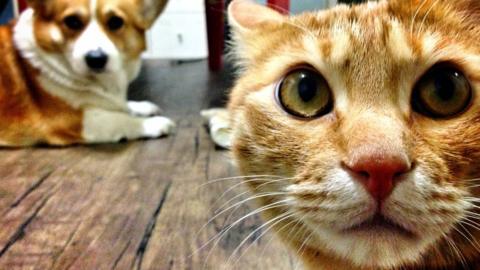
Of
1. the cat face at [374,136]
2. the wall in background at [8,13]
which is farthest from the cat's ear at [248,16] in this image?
the wall in background at [8,13]

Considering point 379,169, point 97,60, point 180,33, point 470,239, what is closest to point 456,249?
point 470,239

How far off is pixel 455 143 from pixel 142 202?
3.57 ft

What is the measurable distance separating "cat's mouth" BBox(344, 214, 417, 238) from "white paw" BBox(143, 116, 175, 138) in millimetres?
1799

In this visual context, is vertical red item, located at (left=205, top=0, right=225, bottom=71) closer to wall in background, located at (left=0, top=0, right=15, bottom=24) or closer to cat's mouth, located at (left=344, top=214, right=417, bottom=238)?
wall in background, located at (left=0, top=0, right=15, bottom=24)

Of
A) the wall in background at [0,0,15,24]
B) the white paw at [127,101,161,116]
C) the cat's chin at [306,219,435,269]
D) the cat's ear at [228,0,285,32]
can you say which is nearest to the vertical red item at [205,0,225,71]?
the white paw at [127,101,161,116]

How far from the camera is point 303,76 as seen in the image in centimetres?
82

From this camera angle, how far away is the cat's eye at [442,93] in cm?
73

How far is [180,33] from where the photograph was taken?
189 inches

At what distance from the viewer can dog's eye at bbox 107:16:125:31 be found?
2.54 meters

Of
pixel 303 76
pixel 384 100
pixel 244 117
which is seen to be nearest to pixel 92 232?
pixel 244 117

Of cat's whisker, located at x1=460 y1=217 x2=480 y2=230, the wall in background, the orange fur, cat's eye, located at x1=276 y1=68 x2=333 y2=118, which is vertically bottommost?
the orange fur

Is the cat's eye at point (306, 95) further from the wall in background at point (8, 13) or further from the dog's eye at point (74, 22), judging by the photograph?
the wall in background at point (8, 13)

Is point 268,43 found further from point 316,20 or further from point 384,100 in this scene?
point 384,100

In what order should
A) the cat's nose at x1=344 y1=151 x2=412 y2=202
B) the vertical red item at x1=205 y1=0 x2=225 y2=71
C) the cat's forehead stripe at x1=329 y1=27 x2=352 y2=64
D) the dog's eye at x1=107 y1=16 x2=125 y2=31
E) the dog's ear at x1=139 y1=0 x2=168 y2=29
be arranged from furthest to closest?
the vertical red item at x1=205 y1=0 x2=225 y2=71
the dog's ear at x1=139 y1=0 x2=168 y2=29
the dog's eye at x1=107 y1=16 x2=125 y2=31
the cat's forehead stripe at x1=329 y1=27 x2=352 y2=64
the cat's nose at x1=344 y1=151 x2=412 y2=202
